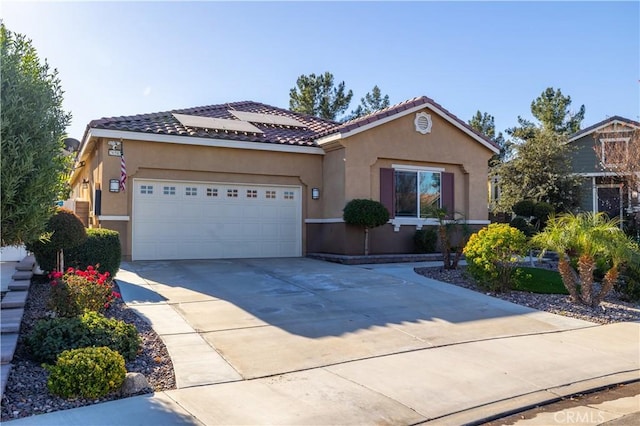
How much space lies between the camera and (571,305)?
1009 cm

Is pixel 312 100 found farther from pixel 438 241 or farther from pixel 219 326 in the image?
pixel 219 326

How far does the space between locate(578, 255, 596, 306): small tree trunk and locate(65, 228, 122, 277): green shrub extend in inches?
341

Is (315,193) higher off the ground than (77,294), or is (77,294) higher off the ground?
(315,193)

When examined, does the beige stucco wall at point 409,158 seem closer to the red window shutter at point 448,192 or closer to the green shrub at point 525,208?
the red window shutter at point 448,192

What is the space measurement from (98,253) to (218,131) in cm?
621

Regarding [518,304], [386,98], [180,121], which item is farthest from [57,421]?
[386,98]

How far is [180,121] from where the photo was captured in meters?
15.0

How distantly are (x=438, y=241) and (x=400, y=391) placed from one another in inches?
445

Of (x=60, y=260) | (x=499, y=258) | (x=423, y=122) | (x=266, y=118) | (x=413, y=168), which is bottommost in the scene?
(x=499, y=258)

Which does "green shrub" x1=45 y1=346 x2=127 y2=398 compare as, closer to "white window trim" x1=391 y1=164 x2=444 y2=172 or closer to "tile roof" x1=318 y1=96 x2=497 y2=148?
"tile roof" x1=318 y1=96 x2=497 y2=148

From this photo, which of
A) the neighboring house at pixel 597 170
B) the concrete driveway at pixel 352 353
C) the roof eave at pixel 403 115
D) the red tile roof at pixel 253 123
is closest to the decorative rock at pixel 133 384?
the concrete driveway at pixel 352 353

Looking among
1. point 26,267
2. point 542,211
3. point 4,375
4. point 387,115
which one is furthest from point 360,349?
point 542,211

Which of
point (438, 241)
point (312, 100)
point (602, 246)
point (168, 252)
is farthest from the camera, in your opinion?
point (312, 100)

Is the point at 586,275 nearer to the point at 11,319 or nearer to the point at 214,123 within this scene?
the point at 11,319
